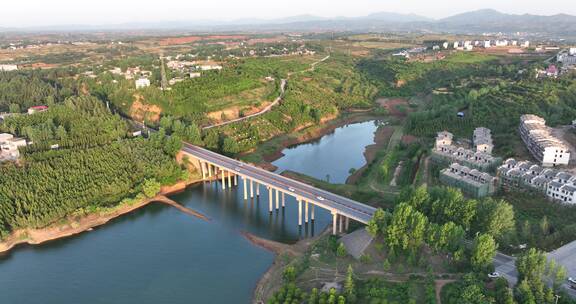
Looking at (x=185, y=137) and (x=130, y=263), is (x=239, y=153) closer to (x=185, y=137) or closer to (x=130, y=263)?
(x=185, y=137)

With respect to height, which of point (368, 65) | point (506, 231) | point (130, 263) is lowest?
point (130, 263)

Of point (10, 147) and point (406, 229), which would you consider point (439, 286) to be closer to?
point (406, 229)

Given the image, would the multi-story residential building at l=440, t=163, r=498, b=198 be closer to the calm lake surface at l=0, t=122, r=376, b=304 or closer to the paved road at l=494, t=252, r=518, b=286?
the paved road at l=494, t=252, r=518, b=286

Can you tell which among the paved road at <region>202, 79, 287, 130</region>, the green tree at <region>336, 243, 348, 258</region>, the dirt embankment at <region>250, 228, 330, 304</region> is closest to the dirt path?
the green tree at <region>336, 243, 348, 258</region>

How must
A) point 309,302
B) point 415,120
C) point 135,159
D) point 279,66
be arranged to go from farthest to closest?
point 279,66, point 415,120, point 135,159, point 309,302

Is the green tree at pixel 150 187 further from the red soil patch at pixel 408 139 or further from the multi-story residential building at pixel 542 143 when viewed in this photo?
the multi-story residential building at pixel 542 143

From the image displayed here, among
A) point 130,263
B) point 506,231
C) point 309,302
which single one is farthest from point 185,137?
point 506,231

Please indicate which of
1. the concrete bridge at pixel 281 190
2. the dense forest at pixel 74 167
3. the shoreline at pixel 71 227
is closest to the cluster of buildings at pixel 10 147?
the dense forest at pixel 74 167

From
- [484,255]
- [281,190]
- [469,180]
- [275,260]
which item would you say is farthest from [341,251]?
[469,180]
